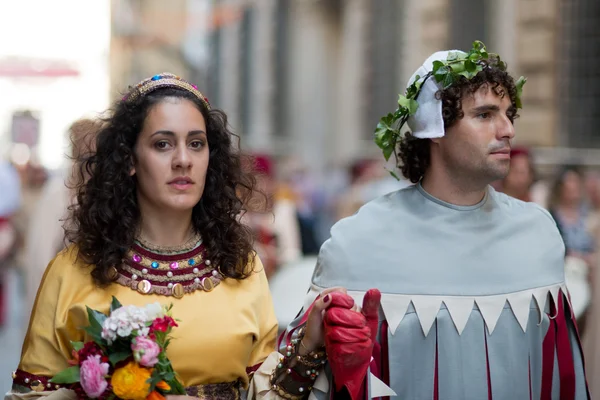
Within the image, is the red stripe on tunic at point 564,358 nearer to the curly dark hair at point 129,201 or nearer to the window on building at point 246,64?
the curly dark hair at point 129,201

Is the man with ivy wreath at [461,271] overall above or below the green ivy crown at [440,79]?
below

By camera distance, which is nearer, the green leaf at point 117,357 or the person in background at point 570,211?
the green leaf at point 117,357

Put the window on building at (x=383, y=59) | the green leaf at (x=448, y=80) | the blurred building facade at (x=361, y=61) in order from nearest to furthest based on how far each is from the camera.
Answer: the green leaf at (x=448, y=80)
the blurred building facade at (x=361, y=61)
the window on building at (x=383, y=59)

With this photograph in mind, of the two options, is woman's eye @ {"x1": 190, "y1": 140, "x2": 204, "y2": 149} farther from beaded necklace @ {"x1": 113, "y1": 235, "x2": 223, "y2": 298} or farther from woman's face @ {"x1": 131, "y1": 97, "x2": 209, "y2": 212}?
beaded necklace @ {"x1": 113, "y1": 235, "x2": 223, "y2": 298}

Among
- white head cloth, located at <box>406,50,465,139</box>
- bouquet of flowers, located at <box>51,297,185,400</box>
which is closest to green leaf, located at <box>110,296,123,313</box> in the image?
bouquet of flowers, located at <box>51,297,185,400</box>

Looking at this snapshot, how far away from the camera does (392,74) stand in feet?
54.9

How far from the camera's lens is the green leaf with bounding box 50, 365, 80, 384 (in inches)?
117

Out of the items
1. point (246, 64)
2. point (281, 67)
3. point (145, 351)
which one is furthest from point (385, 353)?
point (246, 64)

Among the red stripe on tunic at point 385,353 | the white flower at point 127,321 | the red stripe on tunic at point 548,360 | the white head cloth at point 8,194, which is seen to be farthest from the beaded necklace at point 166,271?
the white head cloth at point 8,194

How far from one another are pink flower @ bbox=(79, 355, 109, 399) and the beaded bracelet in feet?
2.11

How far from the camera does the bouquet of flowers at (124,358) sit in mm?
2916

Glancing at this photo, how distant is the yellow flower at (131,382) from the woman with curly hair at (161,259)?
29cm

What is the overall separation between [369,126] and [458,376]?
47.1 feet

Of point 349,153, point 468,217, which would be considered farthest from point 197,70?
point 468,217
